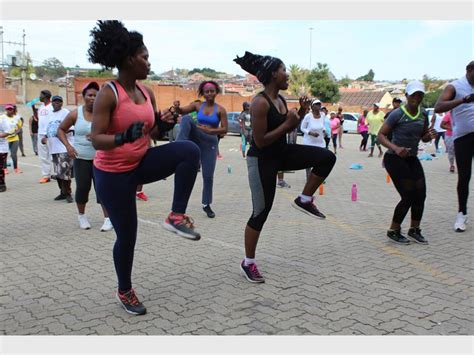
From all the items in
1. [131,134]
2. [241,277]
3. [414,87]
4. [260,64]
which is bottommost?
[241,277]

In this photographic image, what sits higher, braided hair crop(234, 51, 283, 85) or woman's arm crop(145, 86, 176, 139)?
braided hair crop(234, 51, 283, 85)

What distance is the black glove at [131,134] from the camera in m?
3.32

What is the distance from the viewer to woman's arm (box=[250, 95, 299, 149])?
4.29 metres

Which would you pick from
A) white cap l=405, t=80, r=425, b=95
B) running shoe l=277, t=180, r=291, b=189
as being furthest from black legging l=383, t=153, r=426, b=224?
running shoe l=277, t=180, r=291, b=189

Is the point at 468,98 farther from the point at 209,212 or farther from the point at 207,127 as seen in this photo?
the point at 209,212

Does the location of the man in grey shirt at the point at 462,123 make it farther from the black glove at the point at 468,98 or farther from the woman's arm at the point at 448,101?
the black glove at the point at 468,98

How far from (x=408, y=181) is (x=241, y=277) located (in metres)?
2.54

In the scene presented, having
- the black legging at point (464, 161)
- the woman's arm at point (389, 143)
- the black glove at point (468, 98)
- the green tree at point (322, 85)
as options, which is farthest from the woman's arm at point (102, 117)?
the green tree at point (322, 85)

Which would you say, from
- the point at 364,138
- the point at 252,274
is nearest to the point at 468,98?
the point at 252,274

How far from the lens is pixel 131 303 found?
394 cm

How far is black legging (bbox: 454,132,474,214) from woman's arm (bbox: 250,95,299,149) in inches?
129

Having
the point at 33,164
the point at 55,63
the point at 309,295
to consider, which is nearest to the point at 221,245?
the point at 309,295

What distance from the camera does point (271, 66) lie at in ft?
14.7

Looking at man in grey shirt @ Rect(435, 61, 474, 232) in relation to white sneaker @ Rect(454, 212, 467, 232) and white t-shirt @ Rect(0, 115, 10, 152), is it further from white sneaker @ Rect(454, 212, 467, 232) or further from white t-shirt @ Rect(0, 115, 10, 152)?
white t-shirt @ Rect(0, 115, 10, 152)
